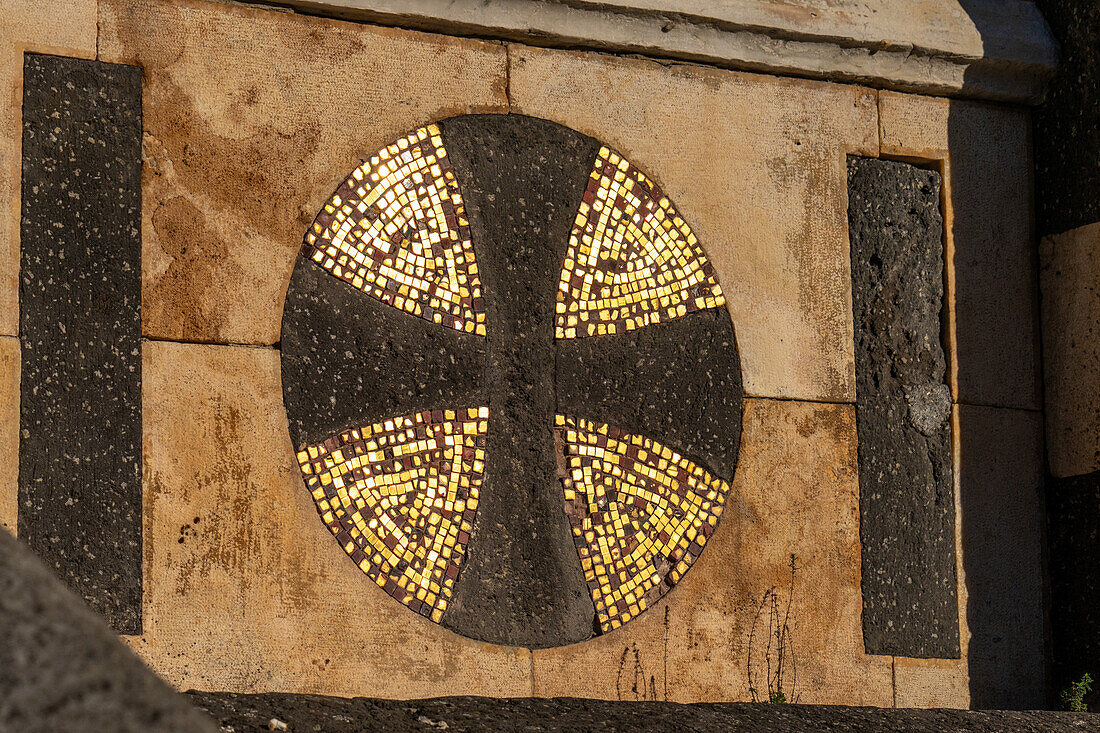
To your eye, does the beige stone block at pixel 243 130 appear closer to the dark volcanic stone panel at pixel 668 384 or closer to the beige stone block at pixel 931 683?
the dark volcanic stone panel at pixel 668 384

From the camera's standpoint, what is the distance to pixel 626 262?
480cm

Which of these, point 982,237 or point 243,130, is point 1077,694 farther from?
point 243,130

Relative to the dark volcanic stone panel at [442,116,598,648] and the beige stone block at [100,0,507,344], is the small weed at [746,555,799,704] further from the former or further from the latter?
the beige stone block at [100,0,507,344]

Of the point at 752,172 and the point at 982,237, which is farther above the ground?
the point at 752,172

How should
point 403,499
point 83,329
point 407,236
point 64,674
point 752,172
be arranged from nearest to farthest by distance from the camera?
point 64,674
point 83,329
point 403,499
point 407,236
point 752,172

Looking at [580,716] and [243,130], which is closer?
[580,716]

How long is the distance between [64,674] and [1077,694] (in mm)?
4130

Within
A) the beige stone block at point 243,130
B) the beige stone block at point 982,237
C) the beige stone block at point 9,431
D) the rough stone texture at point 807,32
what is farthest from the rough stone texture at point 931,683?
the beige stone block at point 9,431

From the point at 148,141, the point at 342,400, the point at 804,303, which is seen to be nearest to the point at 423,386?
the point at 342,400

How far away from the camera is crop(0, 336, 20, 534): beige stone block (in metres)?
3.94

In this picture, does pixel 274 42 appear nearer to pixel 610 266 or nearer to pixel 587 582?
pixel 610 266

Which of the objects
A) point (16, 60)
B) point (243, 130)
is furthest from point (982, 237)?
point (16, 60)

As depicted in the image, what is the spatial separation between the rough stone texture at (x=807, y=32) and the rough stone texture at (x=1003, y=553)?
1.41m

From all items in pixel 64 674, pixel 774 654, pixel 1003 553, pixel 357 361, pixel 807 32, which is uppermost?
pixel 807 32
